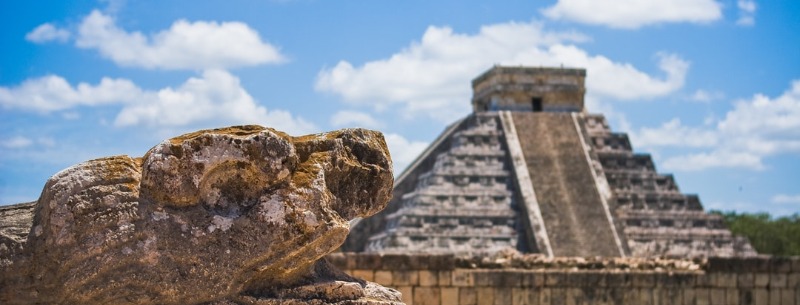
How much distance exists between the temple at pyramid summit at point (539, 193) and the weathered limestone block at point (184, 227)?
3037 centimetres

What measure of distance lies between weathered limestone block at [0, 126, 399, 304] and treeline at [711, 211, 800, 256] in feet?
172

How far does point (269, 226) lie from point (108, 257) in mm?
687

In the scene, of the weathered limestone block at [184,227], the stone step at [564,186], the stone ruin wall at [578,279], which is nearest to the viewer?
the weathered limestone block at [184,227]

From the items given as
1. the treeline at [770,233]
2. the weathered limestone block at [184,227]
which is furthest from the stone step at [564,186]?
the weathered limestone block at [184,227]

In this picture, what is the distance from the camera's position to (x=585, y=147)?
42.9m

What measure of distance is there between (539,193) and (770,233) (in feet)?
80.6

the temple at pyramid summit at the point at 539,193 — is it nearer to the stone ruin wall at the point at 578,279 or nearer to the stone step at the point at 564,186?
the stone step at the point at 564,186

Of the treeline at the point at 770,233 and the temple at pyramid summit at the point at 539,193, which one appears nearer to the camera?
the temple at pyramid summit at the point at 539,193

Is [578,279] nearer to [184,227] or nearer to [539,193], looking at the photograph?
[184,227]

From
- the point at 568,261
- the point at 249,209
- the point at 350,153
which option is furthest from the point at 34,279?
the point at 568,261

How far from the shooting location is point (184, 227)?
18.5 ft

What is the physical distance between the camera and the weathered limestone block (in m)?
5.57

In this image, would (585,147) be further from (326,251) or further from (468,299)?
(326,251)

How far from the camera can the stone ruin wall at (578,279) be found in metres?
17.4
